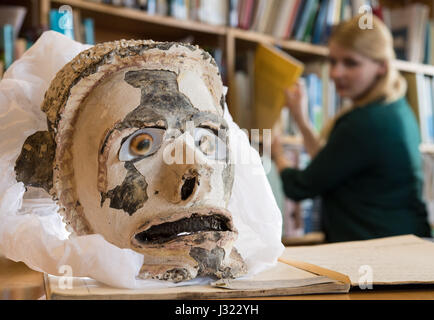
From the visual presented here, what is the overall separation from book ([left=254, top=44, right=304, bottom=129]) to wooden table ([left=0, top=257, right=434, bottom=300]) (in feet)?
3.76

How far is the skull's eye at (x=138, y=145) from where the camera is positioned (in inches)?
27.0

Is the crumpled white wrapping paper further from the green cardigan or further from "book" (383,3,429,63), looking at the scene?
"book" (383,3,429,63)

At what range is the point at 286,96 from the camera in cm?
206

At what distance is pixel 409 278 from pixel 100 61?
48cm

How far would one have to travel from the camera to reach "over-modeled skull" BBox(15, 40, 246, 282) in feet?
2.19

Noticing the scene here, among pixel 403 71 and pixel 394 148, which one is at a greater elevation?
pixel 403 71

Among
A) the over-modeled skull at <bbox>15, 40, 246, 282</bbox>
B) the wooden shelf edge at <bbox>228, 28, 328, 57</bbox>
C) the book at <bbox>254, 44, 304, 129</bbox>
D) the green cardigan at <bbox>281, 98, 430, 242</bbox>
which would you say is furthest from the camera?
the wooden shelf edge at <bbox>228, 28, 328, 57</bbox>

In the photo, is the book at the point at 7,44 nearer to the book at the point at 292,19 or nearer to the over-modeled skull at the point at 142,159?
the over-modeled skull at the point at 142,159

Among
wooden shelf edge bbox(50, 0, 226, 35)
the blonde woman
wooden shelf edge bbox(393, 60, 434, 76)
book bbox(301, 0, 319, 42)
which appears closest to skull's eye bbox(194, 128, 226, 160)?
the blonde woman

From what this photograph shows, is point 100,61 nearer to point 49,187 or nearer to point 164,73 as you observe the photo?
point 164,73

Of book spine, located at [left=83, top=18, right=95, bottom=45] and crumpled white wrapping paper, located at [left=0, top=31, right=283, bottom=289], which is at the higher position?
book spine, located at [left=83, top=18, right=95, bottom=45]

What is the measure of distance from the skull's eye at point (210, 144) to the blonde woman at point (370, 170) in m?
0.99

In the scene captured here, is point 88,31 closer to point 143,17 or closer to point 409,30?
point 143,17
